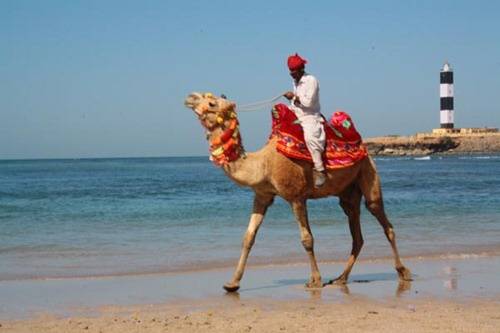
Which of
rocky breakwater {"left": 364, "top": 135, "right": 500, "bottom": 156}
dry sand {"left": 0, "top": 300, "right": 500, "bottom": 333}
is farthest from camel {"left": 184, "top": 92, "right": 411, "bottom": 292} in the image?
rocky breakwater {"left": 364, "top": 135, "right": 500, "bottom": 156}

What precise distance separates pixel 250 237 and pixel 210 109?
145cm

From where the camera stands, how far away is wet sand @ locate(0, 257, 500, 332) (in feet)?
21.6

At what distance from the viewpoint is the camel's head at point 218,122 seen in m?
8.03

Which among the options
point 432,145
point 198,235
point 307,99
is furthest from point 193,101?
point 432,145

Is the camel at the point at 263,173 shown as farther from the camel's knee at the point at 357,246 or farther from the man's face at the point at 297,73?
the man's face at the point at 297,73

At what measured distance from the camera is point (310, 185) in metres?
8.58

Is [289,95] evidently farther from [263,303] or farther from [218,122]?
[263,303]

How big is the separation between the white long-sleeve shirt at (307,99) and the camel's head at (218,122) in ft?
2.50

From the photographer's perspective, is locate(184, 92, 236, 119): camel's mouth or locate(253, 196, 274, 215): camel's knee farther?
locate(253, 196, 274, 215): camel's knee

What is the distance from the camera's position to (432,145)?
113 metres

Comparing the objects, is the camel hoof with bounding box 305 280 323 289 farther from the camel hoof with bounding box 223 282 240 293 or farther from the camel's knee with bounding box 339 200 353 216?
the camel's knee with bounding box 339 200 353 216

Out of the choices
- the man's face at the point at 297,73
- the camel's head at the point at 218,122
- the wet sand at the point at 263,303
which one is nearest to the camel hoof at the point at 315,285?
the wet sand at the point at 263,303

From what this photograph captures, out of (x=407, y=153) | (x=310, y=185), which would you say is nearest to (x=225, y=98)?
(x=310, y=185)

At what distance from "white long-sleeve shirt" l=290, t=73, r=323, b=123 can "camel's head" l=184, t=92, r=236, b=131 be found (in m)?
0.81
